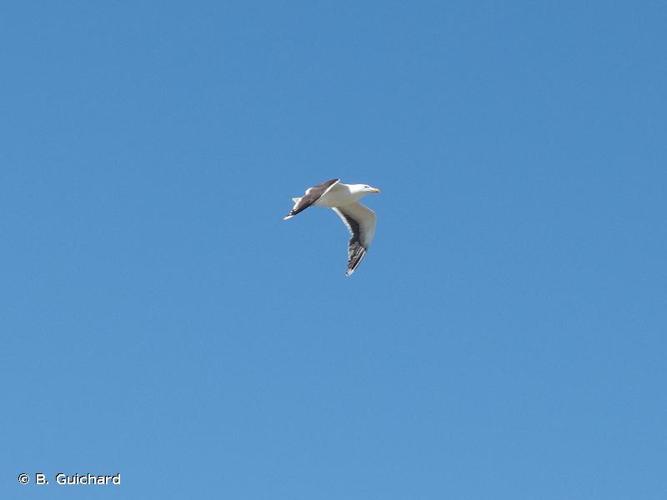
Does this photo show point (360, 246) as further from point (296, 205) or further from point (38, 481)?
point (38, 481)

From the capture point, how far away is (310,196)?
30.8 m

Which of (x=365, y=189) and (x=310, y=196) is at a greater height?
(x=365, y=189)

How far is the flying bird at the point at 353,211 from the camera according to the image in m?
33.5

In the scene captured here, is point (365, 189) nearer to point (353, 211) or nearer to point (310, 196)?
point (353, 211)

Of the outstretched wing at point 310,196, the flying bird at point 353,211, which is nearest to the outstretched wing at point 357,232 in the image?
the flying bird at point 353,211

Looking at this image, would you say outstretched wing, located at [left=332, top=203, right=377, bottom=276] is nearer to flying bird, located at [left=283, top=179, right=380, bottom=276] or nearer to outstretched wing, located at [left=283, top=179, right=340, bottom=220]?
flying bird, located at [left=283, top=179, right=380, bottom=276]

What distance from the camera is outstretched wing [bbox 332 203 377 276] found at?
118 ft

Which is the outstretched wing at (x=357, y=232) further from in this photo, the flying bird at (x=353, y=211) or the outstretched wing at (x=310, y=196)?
the outstretched wing at (x=310, y=196)

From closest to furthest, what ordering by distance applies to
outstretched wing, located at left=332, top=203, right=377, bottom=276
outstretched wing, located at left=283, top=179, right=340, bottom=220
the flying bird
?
outstretched wing, located at left=283, top=179, right=340, bottom=220
the flying bird
outstretched wing, located at left=332, top=203, right=377, bottom=276

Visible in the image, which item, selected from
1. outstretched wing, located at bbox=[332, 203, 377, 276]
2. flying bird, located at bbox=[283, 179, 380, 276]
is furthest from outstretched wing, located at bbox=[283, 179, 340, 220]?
outstretched wing, located at bbox=[332, 203, 377, 276]

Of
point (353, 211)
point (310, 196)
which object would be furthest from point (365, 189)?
point (310, 196)

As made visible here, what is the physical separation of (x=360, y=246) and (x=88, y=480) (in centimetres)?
1138

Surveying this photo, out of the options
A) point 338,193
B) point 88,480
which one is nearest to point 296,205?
point 338,193

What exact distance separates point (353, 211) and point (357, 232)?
87cm
